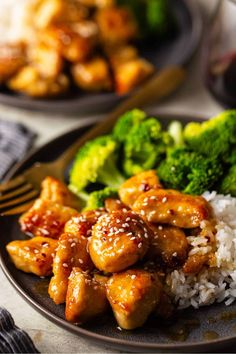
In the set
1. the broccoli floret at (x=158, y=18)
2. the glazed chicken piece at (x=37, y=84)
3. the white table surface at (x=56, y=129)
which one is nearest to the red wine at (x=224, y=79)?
the white table surface at (x=56, y=129)

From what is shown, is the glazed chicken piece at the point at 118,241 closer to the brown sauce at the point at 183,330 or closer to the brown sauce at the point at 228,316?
the brown sauce at the point at 183,330

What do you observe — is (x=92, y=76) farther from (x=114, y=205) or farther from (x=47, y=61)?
(x=114, y=205)

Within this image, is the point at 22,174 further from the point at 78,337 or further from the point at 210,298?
the point at 210,298

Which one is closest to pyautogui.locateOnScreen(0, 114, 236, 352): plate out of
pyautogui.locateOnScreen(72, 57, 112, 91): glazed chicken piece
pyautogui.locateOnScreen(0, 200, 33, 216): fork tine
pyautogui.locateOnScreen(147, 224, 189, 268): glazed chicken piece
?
pyautogui.locateOnScreen(147, 224, 189, 268): glazed chicken piece

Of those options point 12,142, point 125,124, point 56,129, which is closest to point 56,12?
point 56,129

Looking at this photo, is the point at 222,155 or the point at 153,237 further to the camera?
the point at 222,155

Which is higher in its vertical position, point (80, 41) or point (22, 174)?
point (80, 41)

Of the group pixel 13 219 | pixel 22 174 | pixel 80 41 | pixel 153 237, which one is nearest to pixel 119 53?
pixel 80 41
